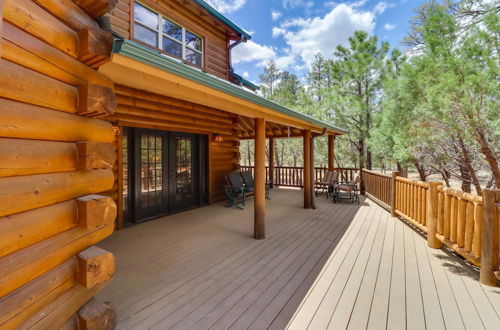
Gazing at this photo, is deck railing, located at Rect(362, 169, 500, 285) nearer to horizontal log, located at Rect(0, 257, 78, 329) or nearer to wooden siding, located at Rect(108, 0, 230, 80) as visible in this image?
horizontal log, located at Rect(0, 257, 78, 329)

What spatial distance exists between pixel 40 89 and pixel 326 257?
3.38 m

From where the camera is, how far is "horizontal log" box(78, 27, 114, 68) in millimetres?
1444

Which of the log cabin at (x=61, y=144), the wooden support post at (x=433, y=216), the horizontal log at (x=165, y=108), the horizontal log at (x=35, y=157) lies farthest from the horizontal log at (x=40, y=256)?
the wooden support post at (x=433, y=216)

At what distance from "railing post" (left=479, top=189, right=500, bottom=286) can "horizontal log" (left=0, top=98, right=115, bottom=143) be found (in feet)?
12.9

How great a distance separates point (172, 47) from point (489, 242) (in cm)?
637

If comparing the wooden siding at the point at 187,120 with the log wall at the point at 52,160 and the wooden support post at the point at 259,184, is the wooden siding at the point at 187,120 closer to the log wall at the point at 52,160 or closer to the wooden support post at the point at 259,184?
the wooden support post at the point at 259,184

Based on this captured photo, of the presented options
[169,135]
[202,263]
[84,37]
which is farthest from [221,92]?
[169,135]

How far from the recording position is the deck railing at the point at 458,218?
249 centimetres

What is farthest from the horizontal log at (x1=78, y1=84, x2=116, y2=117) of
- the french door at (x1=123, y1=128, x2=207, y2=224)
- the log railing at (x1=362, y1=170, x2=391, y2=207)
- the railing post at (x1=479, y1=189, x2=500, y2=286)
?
the log railing at (x1=362, y1=170, x2=391, y2=207)

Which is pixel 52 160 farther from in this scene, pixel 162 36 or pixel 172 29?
pixel 172 29

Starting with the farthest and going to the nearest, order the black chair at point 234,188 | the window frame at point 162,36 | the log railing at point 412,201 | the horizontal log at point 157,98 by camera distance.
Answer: the black chair at point 234,188, the window frame at point 162,36, the horizontal log at point 157,98, the log railing at point 412,201

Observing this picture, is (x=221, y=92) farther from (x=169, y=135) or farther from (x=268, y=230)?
(x=169, y=135)

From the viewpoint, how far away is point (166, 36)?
5094 mm

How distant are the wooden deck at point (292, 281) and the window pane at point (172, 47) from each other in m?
3.96
